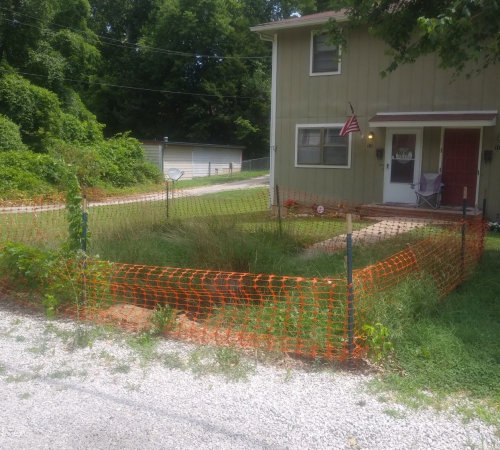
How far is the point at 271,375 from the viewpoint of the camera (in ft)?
14.4

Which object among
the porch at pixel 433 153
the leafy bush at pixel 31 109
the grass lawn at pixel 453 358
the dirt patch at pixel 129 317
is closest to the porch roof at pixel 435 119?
the porch at pixel 433 153

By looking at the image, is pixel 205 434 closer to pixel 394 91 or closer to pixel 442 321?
pixel 442 321

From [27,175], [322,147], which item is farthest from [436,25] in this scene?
[27,175]

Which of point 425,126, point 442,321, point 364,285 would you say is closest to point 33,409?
point 364,285

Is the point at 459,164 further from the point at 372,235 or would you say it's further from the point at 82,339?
the point at 82,339

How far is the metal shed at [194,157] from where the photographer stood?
30719 millimetres

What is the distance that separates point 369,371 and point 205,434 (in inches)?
60.6

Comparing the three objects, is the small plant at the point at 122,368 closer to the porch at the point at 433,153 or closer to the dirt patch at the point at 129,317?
the dirt patch at the point at 129,317

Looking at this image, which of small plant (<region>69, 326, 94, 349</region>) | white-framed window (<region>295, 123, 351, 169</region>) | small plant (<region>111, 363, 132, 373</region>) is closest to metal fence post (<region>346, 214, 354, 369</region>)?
small plant (<region>111, 363, 132, 373</region>)

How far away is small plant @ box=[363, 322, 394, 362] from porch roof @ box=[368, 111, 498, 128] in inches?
350

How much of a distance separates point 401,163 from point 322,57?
3452 mm

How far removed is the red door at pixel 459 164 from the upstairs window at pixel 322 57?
3324 millimetres

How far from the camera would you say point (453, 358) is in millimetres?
4480

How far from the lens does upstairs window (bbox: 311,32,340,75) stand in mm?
14211
